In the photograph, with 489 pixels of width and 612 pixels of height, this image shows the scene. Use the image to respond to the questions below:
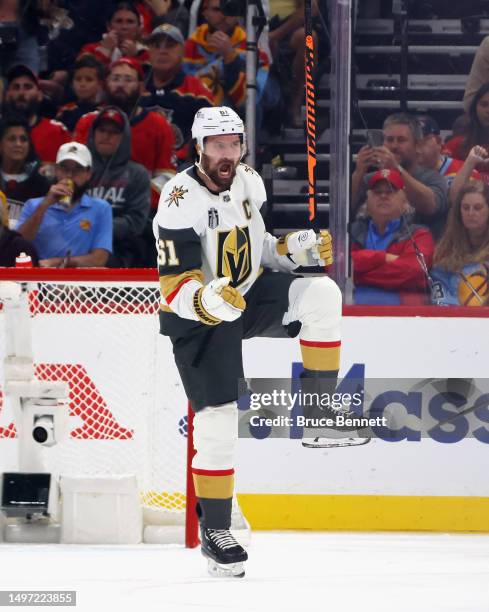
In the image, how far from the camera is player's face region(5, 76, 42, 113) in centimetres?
632

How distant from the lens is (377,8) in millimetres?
6586

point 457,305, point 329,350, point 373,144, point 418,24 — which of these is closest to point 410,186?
point 373,144

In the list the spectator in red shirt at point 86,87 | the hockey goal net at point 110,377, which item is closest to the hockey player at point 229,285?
the hockey goal net at point 110,377

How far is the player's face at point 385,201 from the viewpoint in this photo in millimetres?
5633

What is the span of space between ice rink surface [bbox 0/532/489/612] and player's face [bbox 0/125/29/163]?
2.36m

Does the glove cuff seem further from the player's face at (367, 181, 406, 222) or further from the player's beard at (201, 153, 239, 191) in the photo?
the player's face at (367, 181, 406, 222)

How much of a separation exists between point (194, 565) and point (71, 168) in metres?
2.44

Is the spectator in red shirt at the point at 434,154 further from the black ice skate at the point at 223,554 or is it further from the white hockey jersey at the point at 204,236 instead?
the black ice skate at the point at 223,554

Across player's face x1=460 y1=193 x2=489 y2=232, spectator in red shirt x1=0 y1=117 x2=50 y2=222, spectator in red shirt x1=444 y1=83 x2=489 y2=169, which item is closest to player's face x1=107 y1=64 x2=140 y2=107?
spectator in red shirt x1=0 y1=117 x2=50 y2=222

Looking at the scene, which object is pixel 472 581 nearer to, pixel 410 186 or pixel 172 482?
pixel 172 482

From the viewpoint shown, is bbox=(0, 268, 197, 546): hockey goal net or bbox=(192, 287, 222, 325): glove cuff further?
bbox=(0, 268, 197, 546): hockey goal net

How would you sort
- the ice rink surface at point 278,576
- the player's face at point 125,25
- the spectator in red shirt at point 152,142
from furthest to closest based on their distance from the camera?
1. the player's face at point 125,25
2. the spectator in red shirt at point 152,142
3. the ice rink surface at point 278,576

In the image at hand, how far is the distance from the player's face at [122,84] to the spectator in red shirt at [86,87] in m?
0.08

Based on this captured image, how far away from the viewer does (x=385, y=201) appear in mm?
5668
